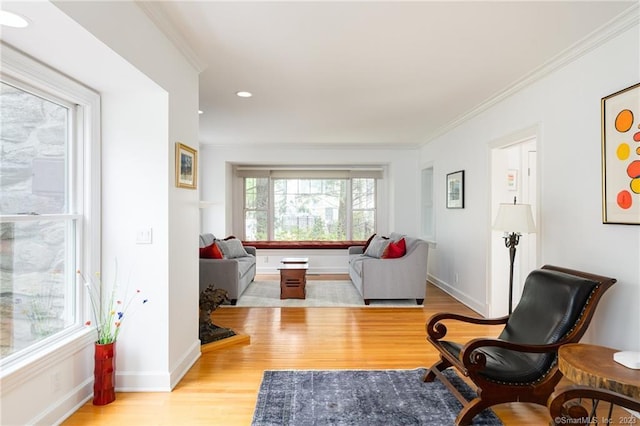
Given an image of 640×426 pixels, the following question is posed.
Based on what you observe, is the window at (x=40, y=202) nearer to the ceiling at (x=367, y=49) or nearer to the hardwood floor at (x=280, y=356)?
the hardwood floor at (x=280, y=356)

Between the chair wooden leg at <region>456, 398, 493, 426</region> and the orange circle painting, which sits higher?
the orange circle painting

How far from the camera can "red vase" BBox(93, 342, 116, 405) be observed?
235cm

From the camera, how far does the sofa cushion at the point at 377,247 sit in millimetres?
5871

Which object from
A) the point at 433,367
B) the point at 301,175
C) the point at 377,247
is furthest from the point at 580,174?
the point at 301,175

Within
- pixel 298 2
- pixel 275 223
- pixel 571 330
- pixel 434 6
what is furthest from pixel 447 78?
pixel 275 223

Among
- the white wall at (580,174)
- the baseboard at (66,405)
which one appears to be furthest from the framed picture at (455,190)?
the baseboard at (66,405)

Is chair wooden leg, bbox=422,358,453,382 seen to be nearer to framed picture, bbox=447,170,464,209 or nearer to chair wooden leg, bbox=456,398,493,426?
chair wooden leg, bbox=456,398,493,426

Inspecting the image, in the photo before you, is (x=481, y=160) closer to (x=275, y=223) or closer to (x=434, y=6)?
(x=434, y=6)

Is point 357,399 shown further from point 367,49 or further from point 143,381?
point 367,49

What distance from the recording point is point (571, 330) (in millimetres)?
2199

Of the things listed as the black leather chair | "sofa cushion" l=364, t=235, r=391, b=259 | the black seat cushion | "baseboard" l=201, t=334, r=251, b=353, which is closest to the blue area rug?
the black leather chair

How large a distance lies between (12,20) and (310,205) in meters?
6.47

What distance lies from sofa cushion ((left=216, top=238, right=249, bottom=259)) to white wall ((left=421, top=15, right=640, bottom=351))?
3789 millimetres

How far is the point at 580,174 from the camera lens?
274 cm
